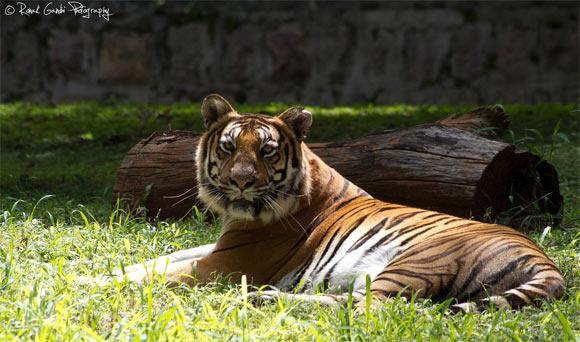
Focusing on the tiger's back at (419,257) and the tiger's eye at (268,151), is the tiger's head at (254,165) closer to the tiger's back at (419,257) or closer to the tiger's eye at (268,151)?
the tiger's eye at (268,151)

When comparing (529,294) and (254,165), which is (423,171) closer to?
(254,165)

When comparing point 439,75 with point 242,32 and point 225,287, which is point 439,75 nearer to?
point 242,32

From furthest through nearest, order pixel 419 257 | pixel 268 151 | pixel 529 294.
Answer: pixel 268 151 < pixel 419 257 < pixel 529 294

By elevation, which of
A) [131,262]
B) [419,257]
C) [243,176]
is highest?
[243,176]

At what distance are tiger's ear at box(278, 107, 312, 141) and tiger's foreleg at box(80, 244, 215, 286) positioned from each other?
81 cm

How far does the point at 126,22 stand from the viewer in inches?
447

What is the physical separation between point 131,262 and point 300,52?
6613 millimetres

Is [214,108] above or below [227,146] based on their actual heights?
above

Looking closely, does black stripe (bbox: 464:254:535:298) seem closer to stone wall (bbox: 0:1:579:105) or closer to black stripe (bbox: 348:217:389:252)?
black stripe (bbox: 348:217:389:252)

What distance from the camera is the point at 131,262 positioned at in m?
5.21

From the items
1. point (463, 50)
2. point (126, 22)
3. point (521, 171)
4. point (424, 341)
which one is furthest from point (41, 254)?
point (463, 50)

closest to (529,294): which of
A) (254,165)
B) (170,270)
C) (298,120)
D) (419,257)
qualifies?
(419,257)

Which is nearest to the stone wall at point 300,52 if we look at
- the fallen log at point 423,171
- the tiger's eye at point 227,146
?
the fallen log at point 423,171

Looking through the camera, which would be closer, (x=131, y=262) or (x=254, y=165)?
(x=254, y=165)
